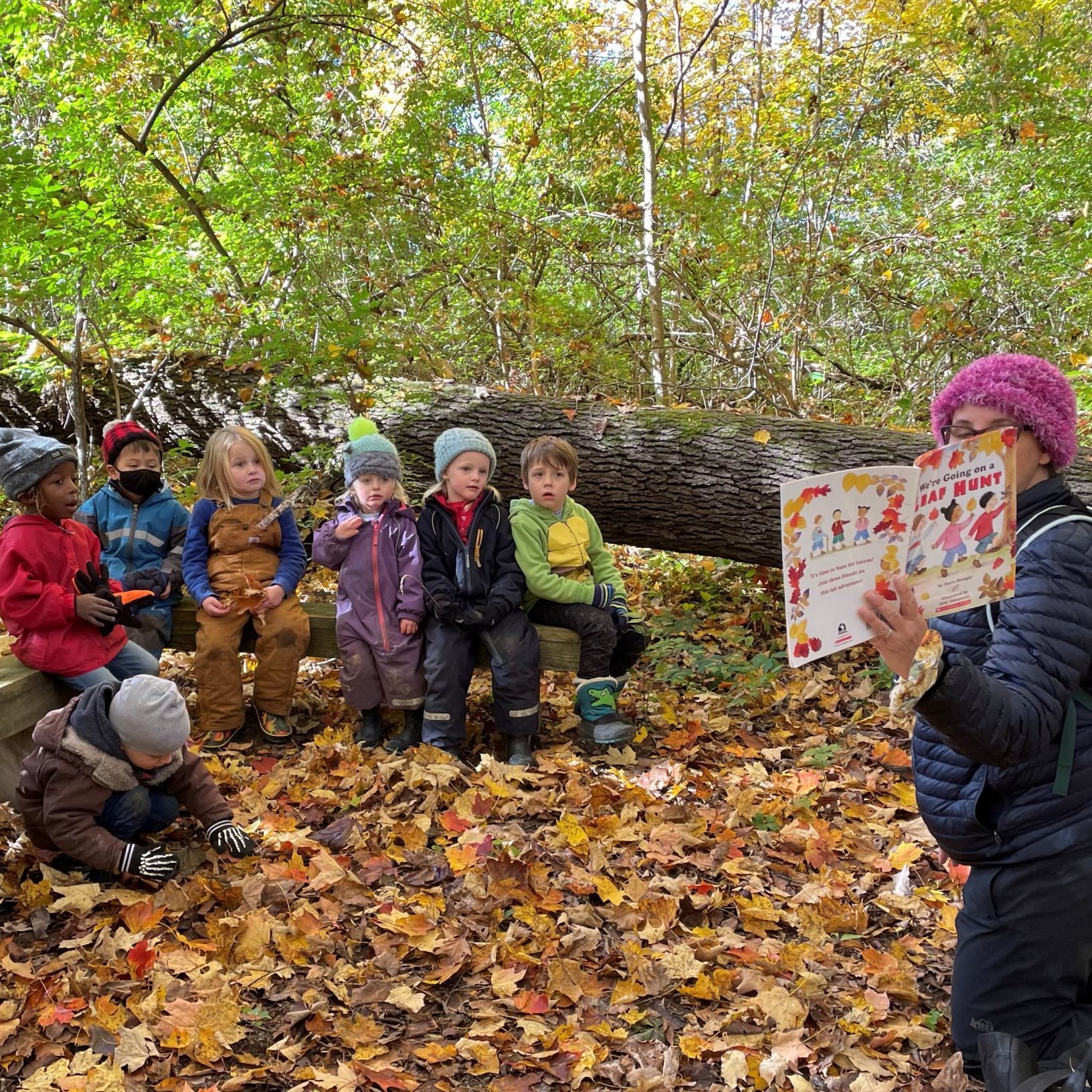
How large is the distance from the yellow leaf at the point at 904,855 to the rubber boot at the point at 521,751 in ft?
5.81

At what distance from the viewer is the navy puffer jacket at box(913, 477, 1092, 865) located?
6.23ft

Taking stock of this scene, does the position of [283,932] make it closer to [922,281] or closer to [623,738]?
[623,738]

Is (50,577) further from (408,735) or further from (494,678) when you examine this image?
(494,678)

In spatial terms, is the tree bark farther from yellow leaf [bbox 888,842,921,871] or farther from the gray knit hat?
yellow leaf [bbox 888,842,921,871]

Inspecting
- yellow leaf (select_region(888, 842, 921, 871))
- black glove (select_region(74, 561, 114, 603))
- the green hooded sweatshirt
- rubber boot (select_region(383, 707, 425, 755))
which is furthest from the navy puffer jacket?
black glove (select_region(74, 561, 114, 603))

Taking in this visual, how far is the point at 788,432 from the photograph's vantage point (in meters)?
5.90

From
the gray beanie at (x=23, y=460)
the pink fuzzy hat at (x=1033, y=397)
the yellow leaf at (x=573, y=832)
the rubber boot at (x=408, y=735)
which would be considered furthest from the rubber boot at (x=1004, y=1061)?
the gray beanie at (x=23, y=460)

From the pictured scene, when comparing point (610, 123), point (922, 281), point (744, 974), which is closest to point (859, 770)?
point (744, 974)

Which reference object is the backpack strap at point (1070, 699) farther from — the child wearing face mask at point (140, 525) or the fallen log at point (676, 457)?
the child wearing face mask at point (140, 525)

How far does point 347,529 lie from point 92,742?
174 cm

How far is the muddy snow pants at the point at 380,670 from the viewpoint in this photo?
4.70 m

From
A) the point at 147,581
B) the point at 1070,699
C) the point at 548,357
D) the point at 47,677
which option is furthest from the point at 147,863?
the point at 548,357

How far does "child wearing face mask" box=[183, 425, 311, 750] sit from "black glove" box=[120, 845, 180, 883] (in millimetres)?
1380

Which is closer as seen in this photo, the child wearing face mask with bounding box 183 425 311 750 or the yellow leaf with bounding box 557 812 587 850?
the yellow leaf with bounding box 557 812 587 850
